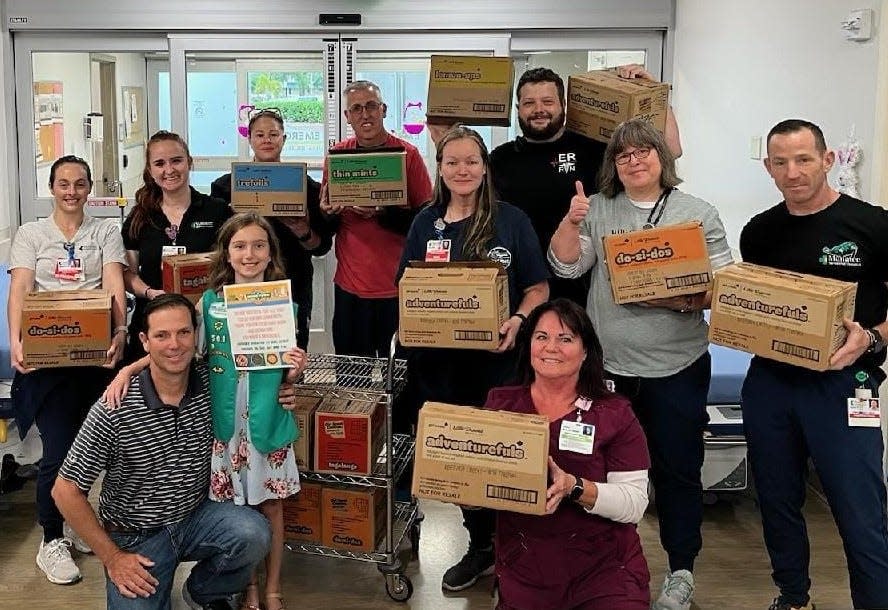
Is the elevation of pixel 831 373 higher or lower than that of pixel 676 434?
higher

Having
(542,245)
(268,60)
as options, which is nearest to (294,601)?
(542,245)

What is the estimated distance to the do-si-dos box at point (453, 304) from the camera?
2.71 metres

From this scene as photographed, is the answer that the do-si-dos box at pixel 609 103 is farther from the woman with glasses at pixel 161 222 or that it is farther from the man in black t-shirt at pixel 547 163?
the woman with glasses at pixel 161 222

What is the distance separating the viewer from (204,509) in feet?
9.08

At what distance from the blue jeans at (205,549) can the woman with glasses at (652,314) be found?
1151 millimetres

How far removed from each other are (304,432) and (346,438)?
136 mm

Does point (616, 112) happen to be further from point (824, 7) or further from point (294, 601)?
point (294, 601)

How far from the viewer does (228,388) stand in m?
2.73

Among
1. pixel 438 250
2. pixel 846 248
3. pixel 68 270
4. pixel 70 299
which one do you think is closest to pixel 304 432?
pixel 438 250

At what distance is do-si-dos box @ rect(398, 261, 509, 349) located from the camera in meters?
2.71

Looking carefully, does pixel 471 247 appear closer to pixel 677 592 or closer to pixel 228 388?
pixel 228 388

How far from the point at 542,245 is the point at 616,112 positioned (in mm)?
499

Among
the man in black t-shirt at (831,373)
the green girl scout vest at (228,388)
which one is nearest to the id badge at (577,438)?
the man in black t-shirt at (831,373)

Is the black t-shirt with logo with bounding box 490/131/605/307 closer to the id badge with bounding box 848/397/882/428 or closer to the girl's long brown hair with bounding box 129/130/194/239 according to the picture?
the id badge with bounding box 848/397/882/428
